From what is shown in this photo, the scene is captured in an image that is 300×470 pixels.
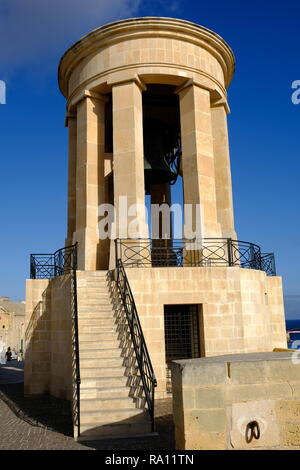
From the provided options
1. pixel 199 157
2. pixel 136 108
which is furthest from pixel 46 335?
pixel 136 108

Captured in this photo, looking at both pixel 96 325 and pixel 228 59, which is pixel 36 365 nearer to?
pixel 96 325

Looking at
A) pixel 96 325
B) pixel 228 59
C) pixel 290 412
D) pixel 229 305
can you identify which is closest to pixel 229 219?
pixel 229 305

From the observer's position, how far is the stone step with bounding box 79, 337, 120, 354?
9.36 metres

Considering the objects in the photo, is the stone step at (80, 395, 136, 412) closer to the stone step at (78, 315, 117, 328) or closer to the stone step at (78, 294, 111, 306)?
the stone step at (78, 315, 117, 328)

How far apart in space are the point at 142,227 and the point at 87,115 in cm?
492

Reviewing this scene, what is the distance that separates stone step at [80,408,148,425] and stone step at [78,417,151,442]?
98 millimetres

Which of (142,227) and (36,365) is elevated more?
(142,227)

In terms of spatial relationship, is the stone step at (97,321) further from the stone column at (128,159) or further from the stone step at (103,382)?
the stone column at (128,159)

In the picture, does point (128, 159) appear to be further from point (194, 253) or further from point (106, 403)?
point (106, 403)

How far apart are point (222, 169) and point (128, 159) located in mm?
4128

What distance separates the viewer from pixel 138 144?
558 inches

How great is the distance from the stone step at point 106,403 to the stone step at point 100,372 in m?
0.61

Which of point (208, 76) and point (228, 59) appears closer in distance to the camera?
point (208, 76)

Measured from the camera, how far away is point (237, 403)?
5703 millimetres
